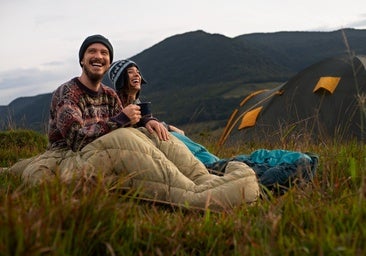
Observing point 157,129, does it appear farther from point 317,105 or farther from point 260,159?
point 317,105

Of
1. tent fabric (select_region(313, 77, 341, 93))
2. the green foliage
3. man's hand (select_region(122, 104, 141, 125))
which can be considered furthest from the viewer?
tent fabric (select_region(313, 77, 341, 93))

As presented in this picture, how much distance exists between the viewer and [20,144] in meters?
8.92

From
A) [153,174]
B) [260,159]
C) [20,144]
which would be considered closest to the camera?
[153,174]

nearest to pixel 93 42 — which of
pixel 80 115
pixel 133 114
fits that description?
pixel 80 115

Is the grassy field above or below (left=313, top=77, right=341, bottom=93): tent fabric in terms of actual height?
above

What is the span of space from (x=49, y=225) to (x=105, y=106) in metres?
2.90

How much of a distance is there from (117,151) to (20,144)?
5.22m

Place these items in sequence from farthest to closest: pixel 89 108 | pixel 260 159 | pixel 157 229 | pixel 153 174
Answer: pixel 260 159 → pixel 89 108 → pixel 153 174 → pixel 157 229

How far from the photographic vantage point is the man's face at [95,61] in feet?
16.0

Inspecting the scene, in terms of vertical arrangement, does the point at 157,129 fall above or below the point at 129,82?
below

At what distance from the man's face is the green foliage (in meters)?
2.95

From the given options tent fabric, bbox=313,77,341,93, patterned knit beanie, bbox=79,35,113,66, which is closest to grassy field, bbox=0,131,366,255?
patterned knit beanie, bbox=79,35,113,66

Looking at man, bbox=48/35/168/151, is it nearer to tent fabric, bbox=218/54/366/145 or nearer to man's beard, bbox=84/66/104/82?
man's beard, bbox=84/66/104/82

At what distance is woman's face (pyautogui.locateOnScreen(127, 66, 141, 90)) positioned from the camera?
604cm
